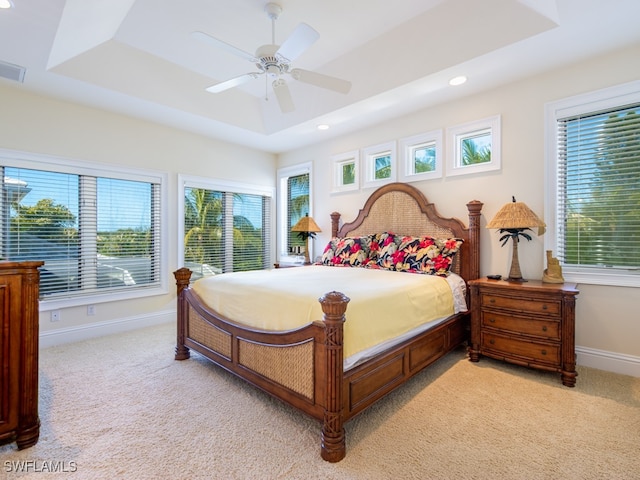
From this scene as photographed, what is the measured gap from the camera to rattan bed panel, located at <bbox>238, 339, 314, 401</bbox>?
1.90 m

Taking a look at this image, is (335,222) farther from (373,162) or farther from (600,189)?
(600,189)

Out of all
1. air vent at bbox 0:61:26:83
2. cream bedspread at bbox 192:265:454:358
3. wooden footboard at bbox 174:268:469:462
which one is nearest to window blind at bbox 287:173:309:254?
cream bedspread at bbox 192:265:454:358

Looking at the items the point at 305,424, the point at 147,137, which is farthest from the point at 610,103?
the point at 147,137

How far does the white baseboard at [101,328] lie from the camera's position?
3.49m

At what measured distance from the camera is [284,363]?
2057mm

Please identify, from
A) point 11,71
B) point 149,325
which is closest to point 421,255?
point 149,325

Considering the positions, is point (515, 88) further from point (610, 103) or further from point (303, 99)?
point (303, 99)

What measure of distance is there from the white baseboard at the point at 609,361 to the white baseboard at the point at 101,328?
476 cm

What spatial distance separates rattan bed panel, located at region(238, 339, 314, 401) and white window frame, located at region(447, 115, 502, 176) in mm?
2813

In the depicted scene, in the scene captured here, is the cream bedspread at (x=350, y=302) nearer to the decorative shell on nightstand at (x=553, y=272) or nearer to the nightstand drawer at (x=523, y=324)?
the nightstand drawer at (x=523, y=324)

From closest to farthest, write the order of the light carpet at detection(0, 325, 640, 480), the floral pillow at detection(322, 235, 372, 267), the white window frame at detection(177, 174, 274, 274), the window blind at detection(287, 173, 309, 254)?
the light carpet at detection(0, 325, 640, 480) → the floral pillow at detection(322, 235, 372, 267) → the white window frame at detection(177, 174, 274, 274) → the window blind at detection(287, 173, 309, 254)

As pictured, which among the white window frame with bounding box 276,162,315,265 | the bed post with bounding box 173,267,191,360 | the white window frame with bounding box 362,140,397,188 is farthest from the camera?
the white window frame with bounding box 276,162,315,265

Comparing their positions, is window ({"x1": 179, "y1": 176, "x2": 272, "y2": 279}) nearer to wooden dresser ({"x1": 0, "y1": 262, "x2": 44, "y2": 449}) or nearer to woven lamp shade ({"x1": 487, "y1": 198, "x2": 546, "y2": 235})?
wooden dresser ({"x1": 0, "y1": 262, "x2": 44, "y2": 449})

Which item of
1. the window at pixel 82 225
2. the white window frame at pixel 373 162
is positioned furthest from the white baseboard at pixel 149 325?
the white window frame at pixel 373 162
